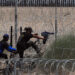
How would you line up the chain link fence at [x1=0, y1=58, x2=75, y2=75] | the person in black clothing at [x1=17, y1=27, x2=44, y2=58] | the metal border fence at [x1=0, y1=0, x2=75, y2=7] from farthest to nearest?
the metal border fence at [x1=0, y1=0, x2=75, y2=7] → the person in black clothing at [x1=17, y1=27, x2=44, y2=58] → the chain link fence at [x1=0, y1=58, x2=75, y2=75]

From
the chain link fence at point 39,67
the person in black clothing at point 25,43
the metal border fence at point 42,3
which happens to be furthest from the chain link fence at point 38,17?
the chain link fence at point 39,67

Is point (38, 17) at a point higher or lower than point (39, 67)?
higher

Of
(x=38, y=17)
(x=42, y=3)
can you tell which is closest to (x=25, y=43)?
(x=38, y=17)

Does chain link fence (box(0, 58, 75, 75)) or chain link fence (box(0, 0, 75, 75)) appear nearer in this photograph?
chain link fence (box(0, 58, 75, 75))

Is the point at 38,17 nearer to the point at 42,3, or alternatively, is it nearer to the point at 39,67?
the point at 42,3

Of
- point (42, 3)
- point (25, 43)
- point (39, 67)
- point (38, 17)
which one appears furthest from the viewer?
point (42, 3)

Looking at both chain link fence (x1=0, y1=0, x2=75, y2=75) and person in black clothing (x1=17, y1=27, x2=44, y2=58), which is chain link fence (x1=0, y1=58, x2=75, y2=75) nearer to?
person in black clothing (x1=17, y1=27, x2=44, y2=58)

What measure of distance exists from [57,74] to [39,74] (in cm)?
64

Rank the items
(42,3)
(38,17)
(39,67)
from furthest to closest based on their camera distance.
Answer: (42,3) → (38,17) → (39,67)

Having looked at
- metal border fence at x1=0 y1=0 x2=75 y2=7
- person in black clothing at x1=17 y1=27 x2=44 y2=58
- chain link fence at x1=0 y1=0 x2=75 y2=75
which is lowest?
person in black clothing at x1=17 y1=27 x2=44 y2=58

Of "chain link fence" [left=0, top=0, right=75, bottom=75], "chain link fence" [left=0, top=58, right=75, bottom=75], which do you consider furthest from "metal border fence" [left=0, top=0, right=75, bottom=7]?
"chain link fence" [left=0, top=58, right=75, bottom=75]

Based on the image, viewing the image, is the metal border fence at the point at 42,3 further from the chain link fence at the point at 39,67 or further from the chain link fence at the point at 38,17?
the chain link fence at the point at 39,67

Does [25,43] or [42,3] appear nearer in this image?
[25,43]

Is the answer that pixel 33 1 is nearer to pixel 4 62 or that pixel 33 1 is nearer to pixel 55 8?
pixel 55 8
